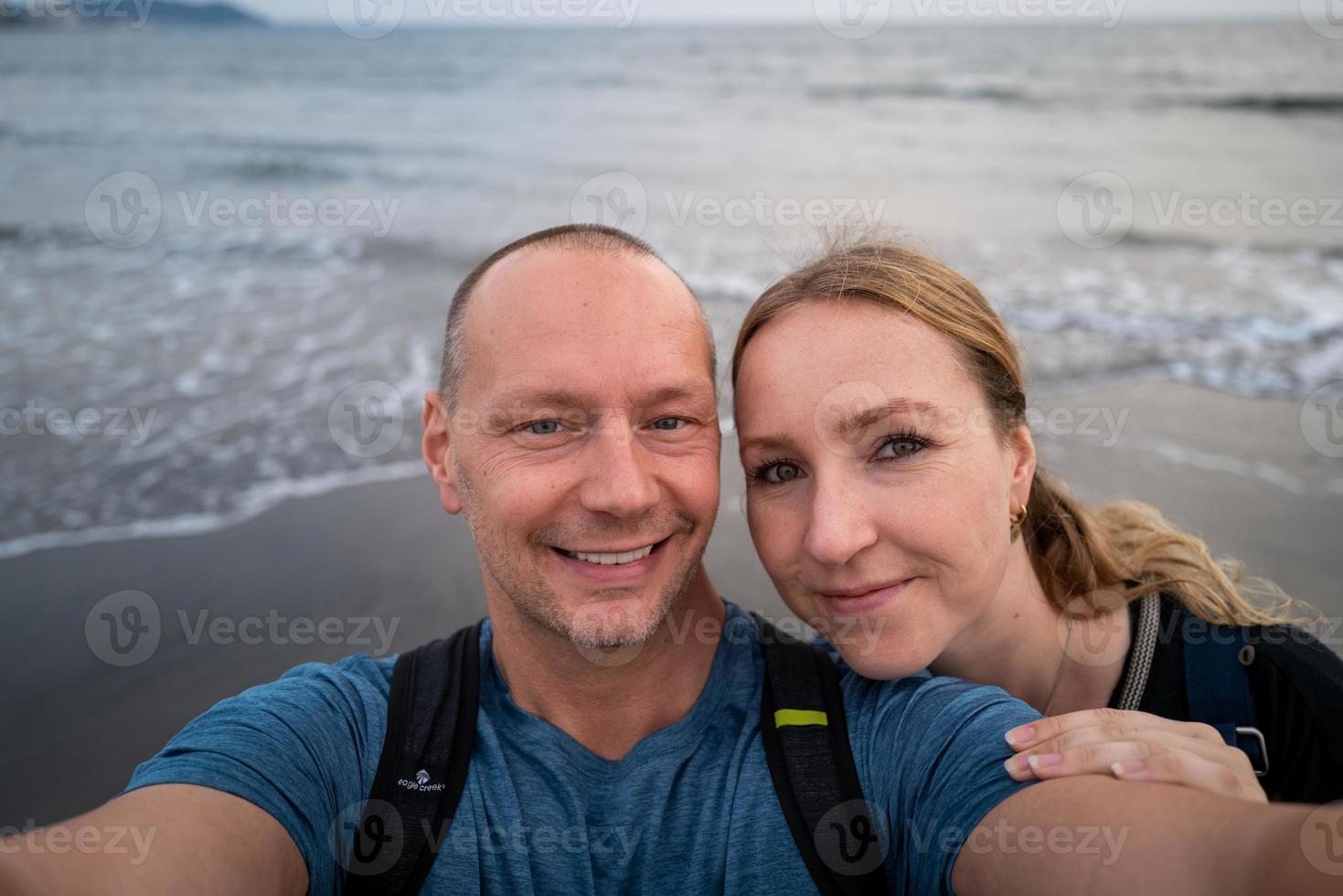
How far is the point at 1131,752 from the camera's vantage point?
1929 mm

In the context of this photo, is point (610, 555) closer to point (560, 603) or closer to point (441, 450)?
point (560, 603)

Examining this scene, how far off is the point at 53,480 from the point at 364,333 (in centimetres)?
351

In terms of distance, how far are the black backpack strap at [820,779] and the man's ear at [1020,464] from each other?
2.80 ft

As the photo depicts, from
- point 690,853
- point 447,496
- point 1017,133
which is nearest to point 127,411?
point 447,496

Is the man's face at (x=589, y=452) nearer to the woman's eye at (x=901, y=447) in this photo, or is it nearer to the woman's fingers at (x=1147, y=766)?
the woman's eye at (x=901, y=447)

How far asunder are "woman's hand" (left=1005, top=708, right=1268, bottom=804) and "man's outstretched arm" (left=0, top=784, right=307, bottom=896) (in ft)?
5.35

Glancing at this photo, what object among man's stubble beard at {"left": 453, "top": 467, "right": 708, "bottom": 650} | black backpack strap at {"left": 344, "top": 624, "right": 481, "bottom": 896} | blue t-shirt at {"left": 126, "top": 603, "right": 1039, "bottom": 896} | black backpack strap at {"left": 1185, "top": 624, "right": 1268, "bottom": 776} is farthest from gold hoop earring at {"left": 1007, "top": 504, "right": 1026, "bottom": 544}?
black backpack strap at {"left": 344, "top": 624, "right": 481, "bottom": 896}

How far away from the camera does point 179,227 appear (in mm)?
13758

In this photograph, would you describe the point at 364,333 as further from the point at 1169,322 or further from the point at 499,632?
the point at 1169,322

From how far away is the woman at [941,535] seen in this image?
2559 millimetres

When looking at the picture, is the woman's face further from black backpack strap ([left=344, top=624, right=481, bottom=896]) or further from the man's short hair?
black backpack strap ([left=344, top=624, right=481, bottom=896])

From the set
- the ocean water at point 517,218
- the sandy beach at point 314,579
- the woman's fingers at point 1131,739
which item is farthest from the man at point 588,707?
the sandy beach at point 314,579

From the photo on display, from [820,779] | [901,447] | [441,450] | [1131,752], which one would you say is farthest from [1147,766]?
[441,450]

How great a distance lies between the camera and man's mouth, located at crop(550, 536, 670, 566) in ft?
8.62
